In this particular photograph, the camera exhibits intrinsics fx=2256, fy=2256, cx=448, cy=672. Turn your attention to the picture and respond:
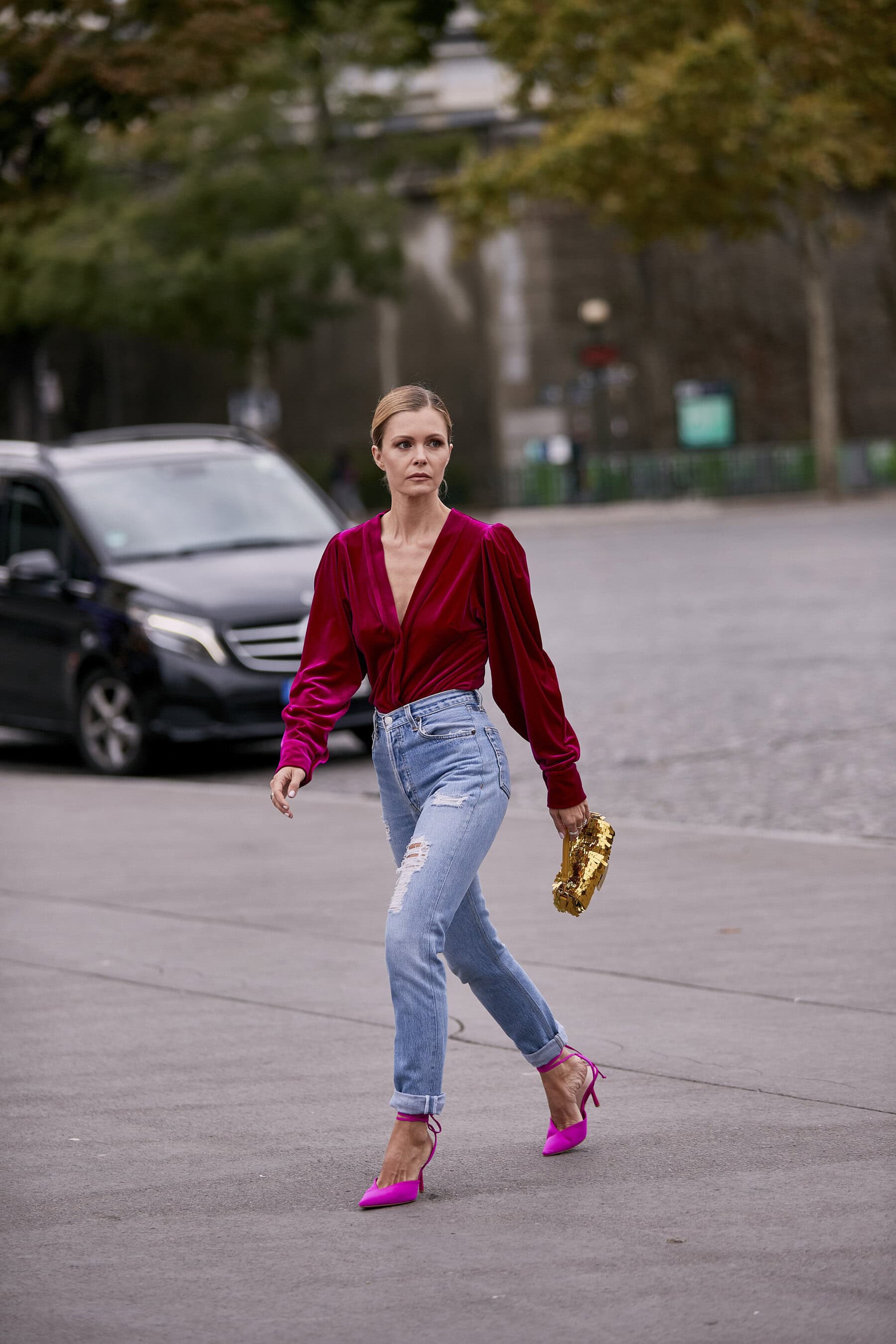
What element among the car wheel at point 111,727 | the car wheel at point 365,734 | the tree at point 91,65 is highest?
the tree at point 91,65

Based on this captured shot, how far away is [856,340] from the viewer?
47.4 m

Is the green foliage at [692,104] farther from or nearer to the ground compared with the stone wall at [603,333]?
farther from the ground

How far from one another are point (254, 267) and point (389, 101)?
4391 millimetres

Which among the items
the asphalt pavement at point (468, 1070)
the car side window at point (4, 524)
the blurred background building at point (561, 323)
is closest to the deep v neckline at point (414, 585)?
the asphalt pavement at point (468, 1070)

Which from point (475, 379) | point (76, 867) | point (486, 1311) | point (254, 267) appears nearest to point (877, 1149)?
point (486, 1311)

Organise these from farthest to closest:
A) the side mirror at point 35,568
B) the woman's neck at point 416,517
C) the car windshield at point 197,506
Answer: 1. the car windshield at point 197,506
2. the side mirror at point 35,568
3. the woman's neck at point 416,517

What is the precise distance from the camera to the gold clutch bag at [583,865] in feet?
15.6

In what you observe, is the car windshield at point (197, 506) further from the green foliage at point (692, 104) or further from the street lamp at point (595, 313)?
the street lamp at point (595, 313)

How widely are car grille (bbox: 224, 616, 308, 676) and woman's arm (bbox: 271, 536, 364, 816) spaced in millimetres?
7175

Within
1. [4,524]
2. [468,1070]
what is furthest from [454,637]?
[4,524]

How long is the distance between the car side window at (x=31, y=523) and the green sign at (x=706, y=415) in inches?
1203

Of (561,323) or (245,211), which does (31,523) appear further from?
(561,323)

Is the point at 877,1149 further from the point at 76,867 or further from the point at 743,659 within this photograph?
the point at 743,659

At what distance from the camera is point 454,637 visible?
472 cm
